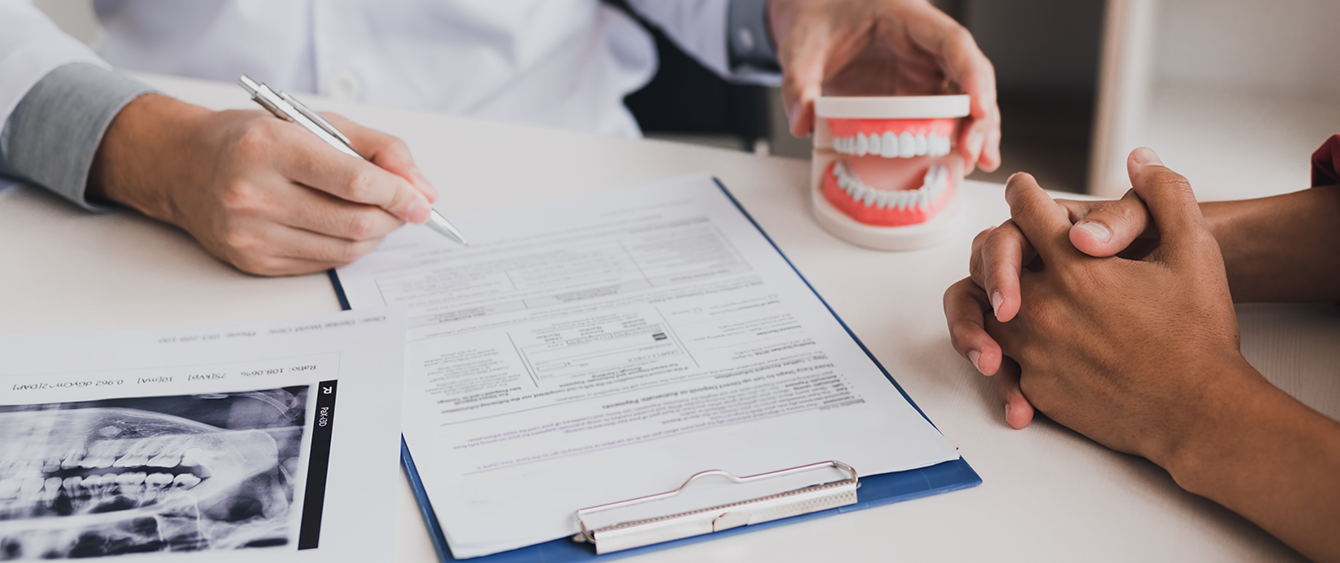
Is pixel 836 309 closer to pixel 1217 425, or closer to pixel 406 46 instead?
pixel 1217 425

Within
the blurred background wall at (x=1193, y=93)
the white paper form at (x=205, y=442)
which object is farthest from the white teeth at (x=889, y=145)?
the blurred background wall at (x=1193, y=93)

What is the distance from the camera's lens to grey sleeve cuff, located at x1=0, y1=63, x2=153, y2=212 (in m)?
0.81

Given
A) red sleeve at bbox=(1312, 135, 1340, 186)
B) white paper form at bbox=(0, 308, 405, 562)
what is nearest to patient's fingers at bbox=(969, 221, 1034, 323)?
red sleeve at bbox=(1312, 135, 1340, 186)

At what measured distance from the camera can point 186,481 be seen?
52cm

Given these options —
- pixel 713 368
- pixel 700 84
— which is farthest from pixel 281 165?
pixel 700 84

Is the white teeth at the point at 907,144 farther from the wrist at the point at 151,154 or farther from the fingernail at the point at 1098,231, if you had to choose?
the wrist at the point at 151,154

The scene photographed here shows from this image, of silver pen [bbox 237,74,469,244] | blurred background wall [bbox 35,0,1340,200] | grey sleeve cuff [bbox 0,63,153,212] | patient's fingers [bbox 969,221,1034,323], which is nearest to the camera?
patient's fingers [bbox 969,221,1034,323]

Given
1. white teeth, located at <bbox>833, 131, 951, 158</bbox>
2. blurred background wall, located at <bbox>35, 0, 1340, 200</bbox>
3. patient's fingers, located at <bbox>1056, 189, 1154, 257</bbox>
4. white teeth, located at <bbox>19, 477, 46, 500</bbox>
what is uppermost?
white teeth, located at <bbox>833, 131, 951, 158</bbox>

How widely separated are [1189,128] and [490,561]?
2404mm

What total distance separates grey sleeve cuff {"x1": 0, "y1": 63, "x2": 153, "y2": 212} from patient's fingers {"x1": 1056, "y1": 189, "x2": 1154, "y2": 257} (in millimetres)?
812

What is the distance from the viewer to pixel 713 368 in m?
0.62

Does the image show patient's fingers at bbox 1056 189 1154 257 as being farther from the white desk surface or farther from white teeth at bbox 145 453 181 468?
white teeth at bbox 145 453 181 468

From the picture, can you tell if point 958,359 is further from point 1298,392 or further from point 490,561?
point 490,561

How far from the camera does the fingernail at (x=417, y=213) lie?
0.74 m
